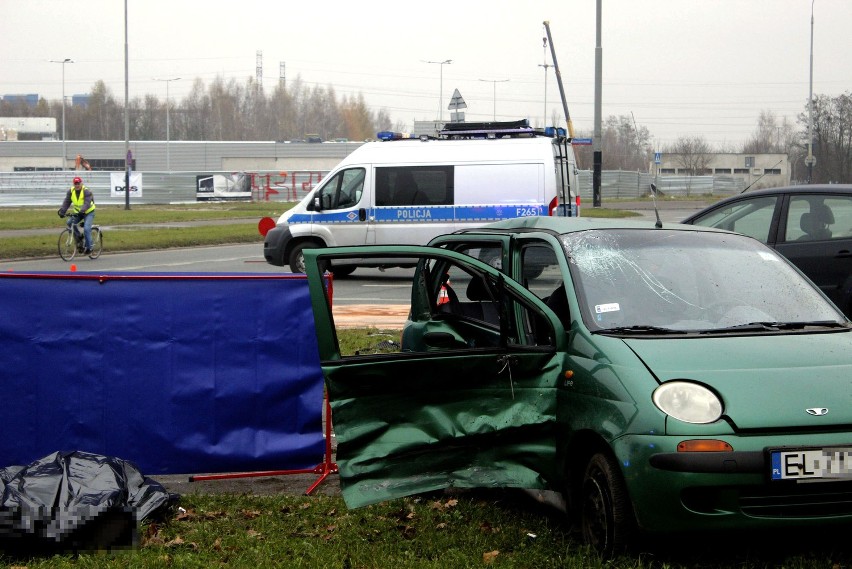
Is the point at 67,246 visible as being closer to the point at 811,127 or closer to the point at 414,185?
the point at 414,185

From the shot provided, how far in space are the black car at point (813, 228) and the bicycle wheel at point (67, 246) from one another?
17496mm

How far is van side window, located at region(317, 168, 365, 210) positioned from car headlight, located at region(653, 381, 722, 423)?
15.8 m

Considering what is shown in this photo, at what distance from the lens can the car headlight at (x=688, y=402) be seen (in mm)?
4316

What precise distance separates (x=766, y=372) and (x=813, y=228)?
5499 millimetres

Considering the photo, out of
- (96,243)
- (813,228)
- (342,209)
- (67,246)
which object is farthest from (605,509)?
(96,243)

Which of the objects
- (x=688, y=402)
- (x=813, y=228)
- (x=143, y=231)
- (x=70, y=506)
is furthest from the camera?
(x=143, y=231)

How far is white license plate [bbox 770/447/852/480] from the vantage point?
4215mm

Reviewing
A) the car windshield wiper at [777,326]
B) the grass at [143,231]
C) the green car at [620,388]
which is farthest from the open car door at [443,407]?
the grass at [143,231]

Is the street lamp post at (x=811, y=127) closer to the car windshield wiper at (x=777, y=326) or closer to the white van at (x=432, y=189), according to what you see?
the white van at (x=432, y=189)

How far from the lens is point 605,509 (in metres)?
4.52

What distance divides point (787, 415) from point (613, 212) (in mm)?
37773

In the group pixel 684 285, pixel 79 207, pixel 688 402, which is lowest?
pixel 688 402

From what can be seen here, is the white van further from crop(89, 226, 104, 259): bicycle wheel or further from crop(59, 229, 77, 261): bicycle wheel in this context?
crop(59, 229, 77, 261): bicycle wheel

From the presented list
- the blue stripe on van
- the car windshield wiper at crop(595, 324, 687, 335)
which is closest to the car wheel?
the car windshield wiper at crop(595, 324, 687, 335)
